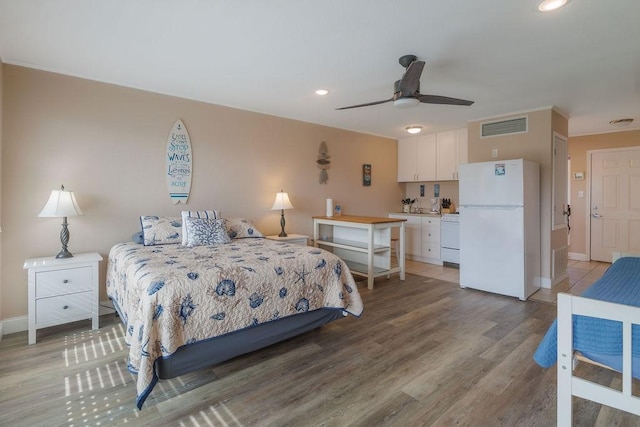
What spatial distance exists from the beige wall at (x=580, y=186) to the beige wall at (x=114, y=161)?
194 inches

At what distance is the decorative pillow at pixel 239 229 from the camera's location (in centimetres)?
370

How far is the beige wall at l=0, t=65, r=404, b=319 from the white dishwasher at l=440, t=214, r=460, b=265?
7.82 feet

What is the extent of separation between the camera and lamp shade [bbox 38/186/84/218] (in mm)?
2752

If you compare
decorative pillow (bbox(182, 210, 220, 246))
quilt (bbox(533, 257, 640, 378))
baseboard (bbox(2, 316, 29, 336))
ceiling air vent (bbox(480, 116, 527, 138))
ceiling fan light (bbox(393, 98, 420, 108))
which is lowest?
baseboard (bbox(2, 316, 29, 336))

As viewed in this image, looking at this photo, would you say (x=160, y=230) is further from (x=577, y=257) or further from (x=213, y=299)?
(x=577, y=257)

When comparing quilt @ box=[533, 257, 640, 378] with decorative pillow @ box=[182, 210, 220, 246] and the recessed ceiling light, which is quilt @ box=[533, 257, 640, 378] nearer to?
the recessed ceiling light

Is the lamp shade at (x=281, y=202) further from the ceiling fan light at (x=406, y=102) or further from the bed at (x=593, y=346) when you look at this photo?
the bed at (x=593, y=346)

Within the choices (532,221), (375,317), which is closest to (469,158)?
(532,221)

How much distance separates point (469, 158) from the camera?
4773 millimetres

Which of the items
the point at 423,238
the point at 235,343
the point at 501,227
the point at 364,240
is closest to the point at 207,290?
the point at 235,343

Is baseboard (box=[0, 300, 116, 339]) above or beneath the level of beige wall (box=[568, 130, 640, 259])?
beneath

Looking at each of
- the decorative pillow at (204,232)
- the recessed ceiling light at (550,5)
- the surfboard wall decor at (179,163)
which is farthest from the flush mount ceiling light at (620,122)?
the surfboard wall decor at (179,163)

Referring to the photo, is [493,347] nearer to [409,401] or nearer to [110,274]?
[409,401]

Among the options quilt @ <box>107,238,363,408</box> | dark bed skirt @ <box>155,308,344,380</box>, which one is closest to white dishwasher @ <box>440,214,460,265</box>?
quilt @ <box>107,238,363,408</box>
